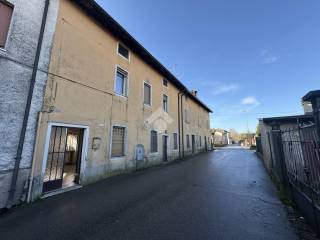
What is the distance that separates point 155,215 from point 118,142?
511cm

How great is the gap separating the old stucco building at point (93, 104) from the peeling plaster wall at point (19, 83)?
17cm

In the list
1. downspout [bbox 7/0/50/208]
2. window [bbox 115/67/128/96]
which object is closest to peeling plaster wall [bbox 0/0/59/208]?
downspout [bbox 7/0/50/208]

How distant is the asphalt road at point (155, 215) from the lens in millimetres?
3129

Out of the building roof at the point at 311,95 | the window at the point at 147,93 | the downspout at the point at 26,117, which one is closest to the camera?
the building roof at the point at 311,95

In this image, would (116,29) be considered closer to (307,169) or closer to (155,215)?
(155,215)

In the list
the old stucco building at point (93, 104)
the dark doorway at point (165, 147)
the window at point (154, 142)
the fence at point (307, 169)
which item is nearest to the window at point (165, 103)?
the old stucco building at point (93, 104)

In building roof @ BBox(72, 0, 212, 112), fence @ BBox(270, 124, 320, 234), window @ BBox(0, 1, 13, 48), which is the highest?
building roof @ BBox(72, 0, 212, 112)

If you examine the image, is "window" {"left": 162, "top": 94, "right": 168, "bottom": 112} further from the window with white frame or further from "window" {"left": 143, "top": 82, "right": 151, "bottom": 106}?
"window" {"left": 143, "top": 82, "right": 151, "bottom": 106}

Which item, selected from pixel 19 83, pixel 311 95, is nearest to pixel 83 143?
pixel 19 83

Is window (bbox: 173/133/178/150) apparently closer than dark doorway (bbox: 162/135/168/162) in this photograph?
No

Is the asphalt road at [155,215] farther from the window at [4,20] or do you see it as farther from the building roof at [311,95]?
the window at [4,20]

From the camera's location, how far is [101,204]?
15.0 ft

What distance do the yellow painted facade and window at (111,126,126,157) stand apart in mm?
204

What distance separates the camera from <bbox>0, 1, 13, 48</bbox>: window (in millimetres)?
4641
